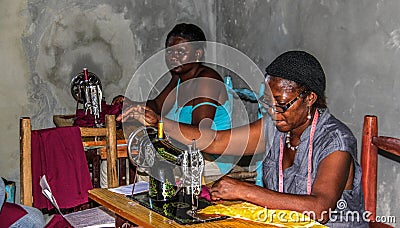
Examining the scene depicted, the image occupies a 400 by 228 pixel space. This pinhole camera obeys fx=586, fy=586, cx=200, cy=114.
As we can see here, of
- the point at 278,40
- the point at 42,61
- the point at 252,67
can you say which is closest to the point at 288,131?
the point at 278,40

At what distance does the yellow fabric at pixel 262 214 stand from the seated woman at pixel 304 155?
0.11ft

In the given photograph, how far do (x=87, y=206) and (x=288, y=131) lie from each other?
172 cm

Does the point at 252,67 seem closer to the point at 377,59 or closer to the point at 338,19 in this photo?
the point at 338,19

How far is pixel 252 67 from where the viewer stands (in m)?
4.74

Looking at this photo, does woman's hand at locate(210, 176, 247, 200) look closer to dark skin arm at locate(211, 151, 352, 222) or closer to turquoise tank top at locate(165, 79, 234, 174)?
dark skin arm at locate(211, 151, 352, 222)

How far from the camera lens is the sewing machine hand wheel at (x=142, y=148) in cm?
223

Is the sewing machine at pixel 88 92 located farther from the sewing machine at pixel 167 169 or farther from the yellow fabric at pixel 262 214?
the yellow fabric at pixel 262 214

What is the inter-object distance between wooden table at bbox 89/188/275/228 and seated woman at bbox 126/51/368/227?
148mm

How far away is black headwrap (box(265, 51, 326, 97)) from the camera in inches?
88.3

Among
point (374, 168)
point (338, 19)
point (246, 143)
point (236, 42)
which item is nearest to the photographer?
point (374, 168)

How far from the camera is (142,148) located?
7.41ft

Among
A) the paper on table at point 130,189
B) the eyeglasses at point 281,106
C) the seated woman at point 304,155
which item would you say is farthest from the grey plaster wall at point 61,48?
the eyeglasses at point 281,106

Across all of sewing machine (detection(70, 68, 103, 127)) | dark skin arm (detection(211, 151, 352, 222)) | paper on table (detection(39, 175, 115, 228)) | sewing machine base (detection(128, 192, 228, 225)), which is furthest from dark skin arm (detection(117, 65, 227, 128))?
dark skin arm (detection(211, 151, 352, 222))

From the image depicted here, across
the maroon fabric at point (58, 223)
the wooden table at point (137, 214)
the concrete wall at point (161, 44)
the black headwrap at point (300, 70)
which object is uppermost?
the concrete wall at point (161, 44)
